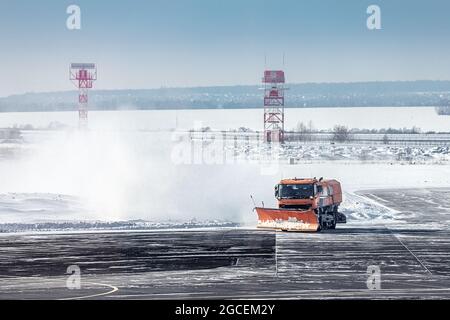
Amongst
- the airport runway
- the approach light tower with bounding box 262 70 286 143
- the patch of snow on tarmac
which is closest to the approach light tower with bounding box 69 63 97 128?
the approach light tower with bounding box 262 70 286 143

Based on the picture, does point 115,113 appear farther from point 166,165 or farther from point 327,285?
point 327,285

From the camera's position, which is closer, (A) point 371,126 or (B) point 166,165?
(B) point 166,165

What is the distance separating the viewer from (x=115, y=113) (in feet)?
491

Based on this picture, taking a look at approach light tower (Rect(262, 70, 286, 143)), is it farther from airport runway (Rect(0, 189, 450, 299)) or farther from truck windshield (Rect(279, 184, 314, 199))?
truck windshield (Rect(279, 184, 314, 199))

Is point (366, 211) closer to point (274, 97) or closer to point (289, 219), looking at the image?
point (289, 219)

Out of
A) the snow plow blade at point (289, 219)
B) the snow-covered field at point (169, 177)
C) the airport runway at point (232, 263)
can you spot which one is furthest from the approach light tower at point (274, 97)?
the snow plow blade at point (289, 219)

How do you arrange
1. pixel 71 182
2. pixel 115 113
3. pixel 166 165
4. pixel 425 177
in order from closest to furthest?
pixel 71 182, pixel 166 165, pixel 425 177, pixel 115 113

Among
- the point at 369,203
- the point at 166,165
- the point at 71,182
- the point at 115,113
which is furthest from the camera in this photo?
the point at 115,113

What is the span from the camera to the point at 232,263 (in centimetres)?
2961

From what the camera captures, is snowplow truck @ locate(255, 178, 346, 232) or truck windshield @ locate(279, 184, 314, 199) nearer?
snowplow truck @ locate(255, 178, 346, 232)

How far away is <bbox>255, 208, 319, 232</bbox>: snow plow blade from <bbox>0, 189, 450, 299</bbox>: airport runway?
532 mm

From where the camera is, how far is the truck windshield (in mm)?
38938

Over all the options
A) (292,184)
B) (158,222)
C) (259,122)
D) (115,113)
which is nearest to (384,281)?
(292,184)
